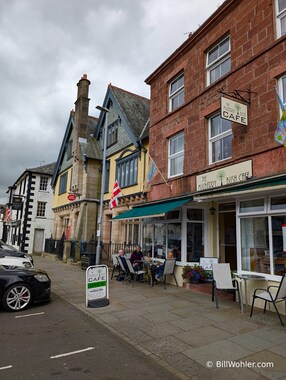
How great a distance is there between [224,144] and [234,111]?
1.63 meters

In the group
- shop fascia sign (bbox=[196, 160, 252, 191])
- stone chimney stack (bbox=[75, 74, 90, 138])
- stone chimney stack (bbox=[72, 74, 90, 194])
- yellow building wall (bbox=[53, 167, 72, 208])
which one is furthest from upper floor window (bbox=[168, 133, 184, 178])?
yellow building wall (bbox=[53, 167, 72, 208])

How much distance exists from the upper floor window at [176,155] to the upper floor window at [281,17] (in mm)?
5056

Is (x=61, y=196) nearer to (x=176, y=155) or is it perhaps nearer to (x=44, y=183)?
(x=44, y=183)

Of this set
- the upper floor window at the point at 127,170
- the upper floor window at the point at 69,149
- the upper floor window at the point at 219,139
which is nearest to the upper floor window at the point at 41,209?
the upper floor window at the point at 69,149

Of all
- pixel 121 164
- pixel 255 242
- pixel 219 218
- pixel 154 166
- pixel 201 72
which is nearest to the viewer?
pixel 255 242

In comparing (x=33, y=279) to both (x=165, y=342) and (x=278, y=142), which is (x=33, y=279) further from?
(x=278, y=142)

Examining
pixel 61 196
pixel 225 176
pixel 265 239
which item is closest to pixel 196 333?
pixel 265 239

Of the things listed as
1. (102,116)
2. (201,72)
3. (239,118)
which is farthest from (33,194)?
(239,118)

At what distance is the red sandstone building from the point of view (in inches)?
322

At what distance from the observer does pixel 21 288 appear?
7.39 m

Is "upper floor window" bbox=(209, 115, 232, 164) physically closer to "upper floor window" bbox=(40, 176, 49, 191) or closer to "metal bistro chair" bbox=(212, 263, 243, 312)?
"metal bistro chair" bbox=(212, 263, 243, 312)

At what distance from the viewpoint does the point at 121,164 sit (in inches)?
720

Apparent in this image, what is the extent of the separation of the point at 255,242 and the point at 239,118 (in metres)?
3.64

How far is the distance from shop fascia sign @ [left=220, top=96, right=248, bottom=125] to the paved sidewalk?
5.22m
